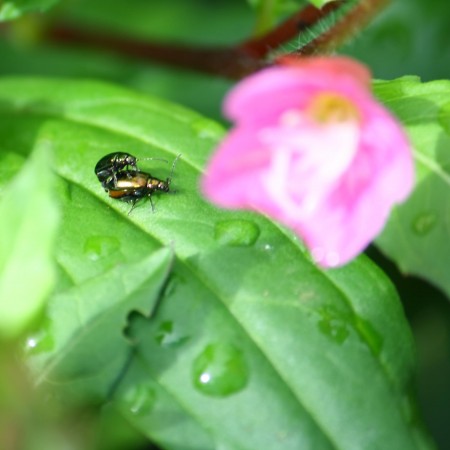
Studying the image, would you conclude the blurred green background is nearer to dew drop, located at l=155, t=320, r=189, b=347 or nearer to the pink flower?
dew drop, located at l=155, t=320, r=189, b=347

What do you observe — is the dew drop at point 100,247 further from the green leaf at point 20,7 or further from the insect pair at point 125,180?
the green leaf at point 20,7

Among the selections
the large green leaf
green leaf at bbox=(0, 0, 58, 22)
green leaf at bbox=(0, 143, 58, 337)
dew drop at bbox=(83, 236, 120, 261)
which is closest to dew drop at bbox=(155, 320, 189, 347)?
the large green leaf

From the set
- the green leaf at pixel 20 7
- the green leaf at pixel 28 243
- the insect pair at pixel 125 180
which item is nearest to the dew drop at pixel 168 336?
the insect pair at pixel 125 180

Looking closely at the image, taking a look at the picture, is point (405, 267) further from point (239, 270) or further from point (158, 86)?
point (158, 86)

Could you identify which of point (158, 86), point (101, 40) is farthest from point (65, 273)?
point (158, 86)

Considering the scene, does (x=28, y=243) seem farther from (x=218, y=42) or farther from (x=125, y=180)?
(x=218, y=42)
